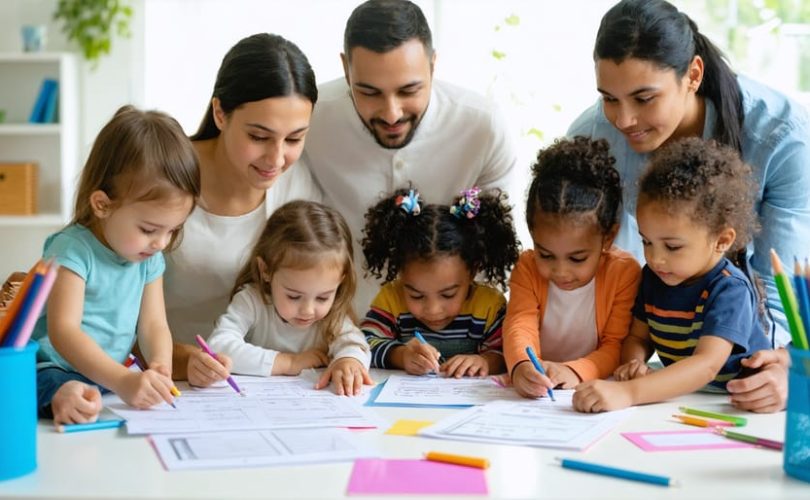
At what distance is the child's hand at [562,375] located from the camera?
5.17ft

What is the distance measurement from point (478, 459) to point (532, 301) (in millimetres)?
687

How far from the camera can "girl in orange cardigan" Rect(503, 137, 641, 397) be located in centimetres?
169

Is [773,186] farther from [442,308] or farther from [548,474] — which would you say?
[548,474]

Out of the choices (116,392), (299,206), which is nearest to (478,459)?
(116,392)

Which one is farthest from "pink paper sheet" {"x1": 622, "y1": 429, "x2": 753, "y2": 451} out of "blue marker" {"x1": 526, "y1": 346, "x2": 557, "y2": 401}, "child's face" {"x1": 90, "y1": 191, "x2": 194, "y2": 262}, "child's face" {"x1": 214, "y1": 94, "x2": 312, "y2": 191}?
"child's face" {"x1": 214, "y1": 94, "x2": 312, "y2": 191}

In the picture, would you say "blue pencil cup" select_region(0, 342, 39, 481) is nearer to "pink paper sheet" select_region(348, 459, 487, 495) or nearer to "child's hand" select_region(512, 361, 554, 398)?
"pink paper sheet" select_region(348, 459, 487, 495)

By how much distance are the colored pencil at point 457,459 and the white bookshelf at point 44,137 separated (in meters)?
3.70

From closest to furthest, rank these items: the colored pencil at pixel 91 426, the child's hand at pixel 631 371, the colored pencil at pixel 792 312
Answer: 1. the colored pencil at pixel 792 312
2. the colored pencil at pixel 91 426
3. the child's hand at pixel 631 371

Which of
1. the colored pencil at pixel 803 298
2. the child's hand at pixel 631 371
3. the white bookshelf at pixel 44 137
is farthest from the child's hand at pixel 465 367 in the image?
the white bookshelf at pixel 44 137

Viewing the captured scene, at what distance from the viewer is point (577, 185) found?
172cm

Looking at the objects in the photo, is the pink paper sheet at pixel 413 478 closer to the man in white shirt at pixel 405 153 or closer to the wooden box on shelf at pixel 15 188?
the man in white shirt at pixel 405 153

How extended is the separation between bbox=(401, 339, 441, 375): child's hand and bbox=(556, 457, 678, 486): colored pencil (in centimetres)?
55

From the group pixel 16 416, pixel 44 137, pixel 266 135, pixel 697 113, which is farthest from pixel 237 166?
pixel 44 137

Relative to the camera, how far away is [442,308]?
1836mm
